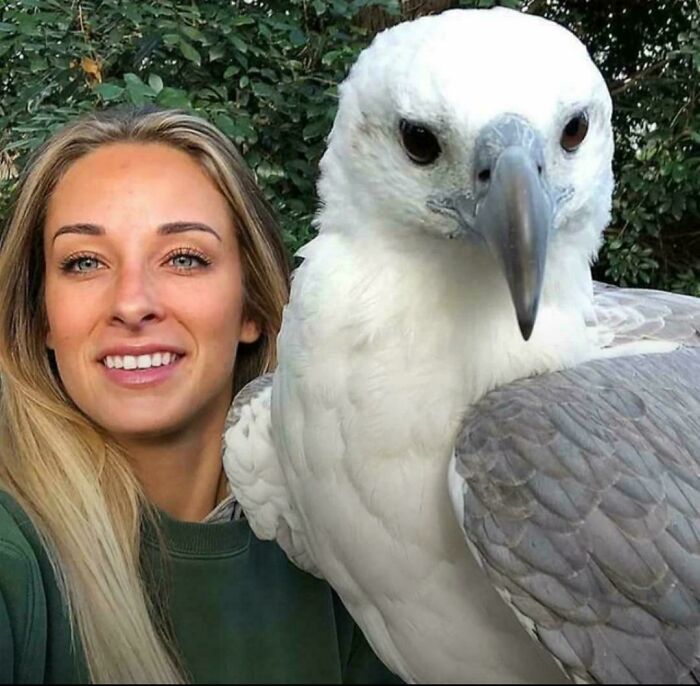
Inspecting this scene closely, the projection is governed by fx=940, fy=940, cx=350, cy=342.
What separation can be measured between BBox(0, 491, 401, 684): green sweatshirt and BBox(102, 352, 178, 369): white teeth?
1.11 feet

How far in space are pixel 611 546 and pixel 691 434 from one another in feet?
1.23

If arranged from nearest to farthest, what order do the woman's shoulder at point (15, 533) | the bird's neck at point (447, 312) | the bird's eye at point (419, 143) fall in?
1. the bird's eye at point (419, 143)
2. the bird's neck at point (447, 312)
3. the woman's shoulder at point (15, 533)

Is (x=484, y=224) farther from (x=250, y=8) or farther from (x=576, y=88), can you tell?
(x=250, y=8)

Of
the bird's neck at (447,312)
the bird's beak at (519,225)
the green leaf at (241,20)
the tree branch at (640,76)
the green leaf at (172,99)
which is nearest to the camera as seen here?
the bird's beak at (519,225)

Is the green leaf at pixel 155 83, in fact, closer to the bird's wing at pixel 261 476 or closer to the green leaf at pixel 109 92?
the green leaf at pixel 109 92

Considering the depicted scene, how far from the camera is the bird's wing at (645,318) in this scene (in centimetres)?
191

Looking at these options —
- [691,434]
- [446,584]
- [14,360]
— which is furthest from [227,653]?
[14,360]

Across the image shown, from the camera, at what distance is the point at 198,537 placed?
6.52 ft

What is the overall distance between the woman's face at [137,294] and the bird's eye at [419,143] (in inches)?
28.7

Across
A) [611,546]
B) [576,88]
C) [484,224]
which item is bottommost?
[611,546]

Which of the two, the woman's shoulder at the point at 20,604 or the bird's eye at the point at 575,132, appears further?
the woman's shoulder at the point at 20,604

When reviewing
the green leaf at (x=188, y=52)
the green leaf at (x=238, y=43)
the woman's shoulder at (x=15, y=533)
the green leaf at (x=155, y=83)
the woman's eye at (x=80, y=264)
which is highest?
the green leaf at (x=238, y=43)

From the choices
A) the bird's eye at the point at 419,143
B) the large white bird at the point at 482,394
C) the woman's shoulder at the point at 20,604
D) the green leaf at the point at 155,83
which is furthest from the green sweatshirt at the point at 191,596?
the green leaf at the point at 155,83

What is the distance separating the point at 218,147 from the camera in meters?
2.23
